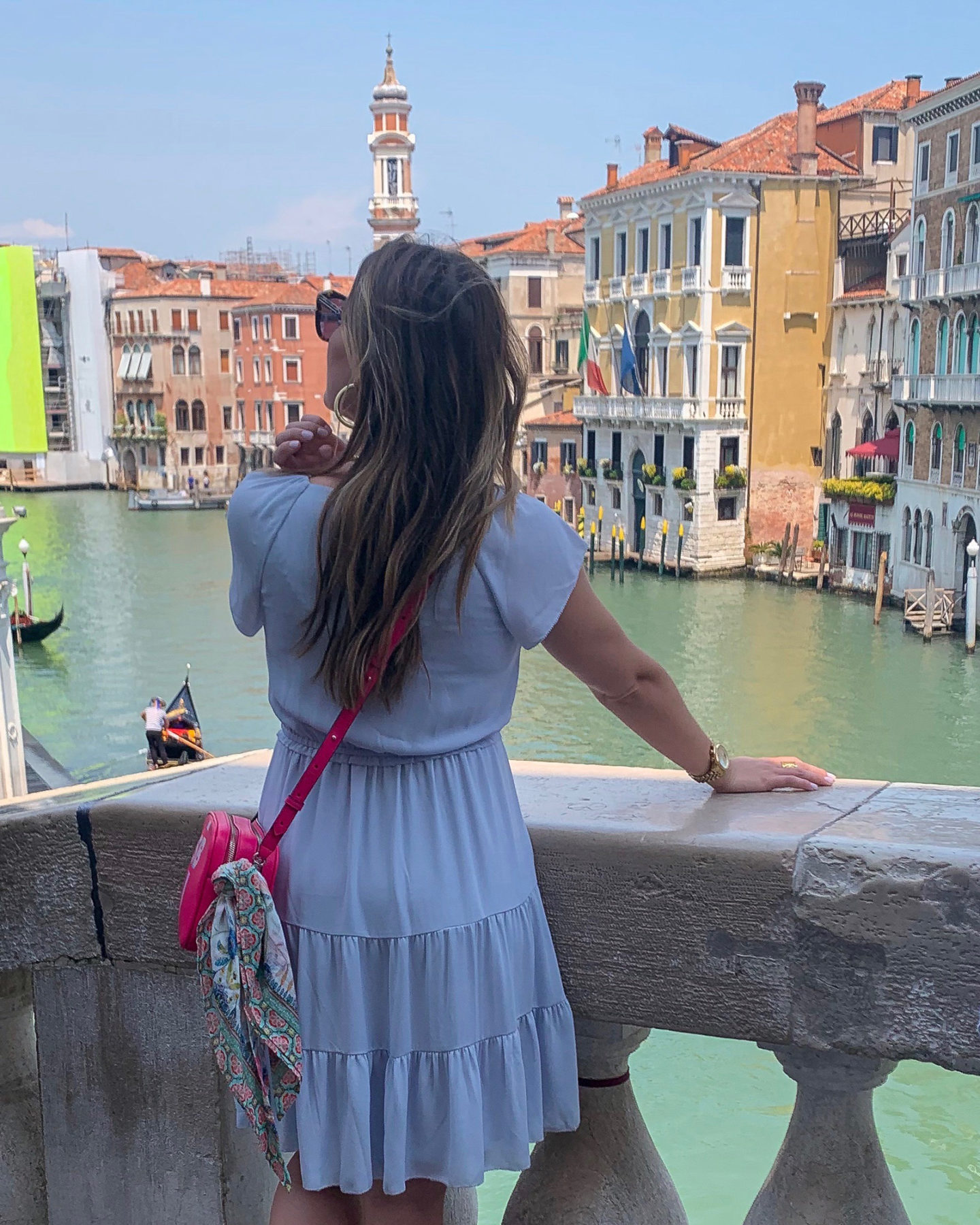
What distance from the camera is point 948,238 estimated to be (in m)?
17.7

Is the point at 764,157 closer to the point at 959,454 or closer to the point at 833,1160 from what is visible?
the point at 959,454

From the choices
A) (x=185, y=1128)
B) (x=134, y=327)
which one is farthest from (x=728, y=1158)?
(x=134, y=327)

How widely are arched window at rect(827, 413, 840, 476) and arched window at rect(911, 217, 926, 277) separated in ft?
13.0

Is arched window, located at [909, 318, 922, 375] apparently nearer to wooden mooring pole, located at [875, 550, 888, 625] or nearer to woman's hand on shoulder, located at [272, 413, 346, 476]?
wooden mooring pole, located at [875, 550, 888, 625]

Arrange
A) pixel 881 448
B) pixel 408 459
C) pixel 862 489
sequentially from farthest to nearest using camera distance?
pixel 862 489
pixel 881 448
pixel 408 459

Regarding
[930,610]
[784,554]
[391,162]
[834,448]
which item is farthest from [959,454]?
[391,162]

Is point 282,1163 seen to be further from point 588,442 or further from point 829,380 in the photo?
point 588,442

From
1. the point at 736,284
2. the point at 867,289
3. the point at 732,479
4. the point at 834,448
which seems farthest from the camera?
the point at 732,479

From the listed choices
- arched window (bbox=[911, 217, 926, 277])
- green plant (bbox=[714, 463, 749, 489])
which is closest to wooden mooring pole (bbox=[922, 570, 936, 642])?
arched window (bbox=[911, 217, 926, 277])

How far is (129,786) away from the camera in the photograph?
1.13 metres

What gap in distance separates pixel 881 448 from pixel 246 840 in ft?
67.3

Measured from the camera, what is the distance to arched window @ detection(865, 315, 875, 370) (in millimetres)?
21438

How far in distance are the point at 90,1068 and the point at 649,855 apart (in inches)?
19.4

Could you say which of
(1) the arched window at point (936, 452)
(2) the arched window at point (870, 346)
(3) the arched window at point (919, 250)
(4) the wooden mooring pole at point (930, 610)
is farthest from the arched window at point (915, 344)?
(4) the wooden mooring pole at point (930, 610)
